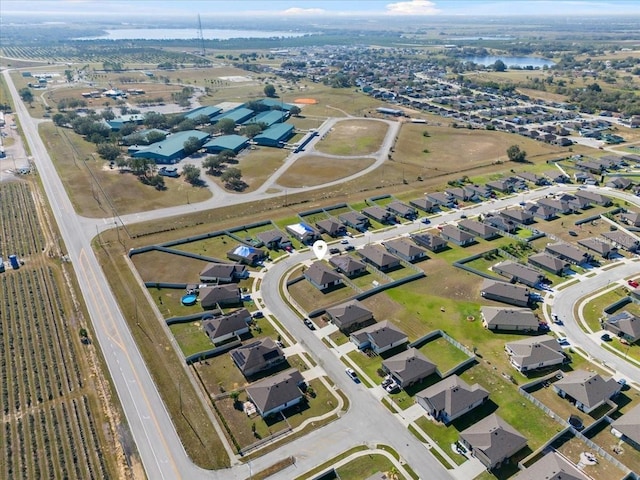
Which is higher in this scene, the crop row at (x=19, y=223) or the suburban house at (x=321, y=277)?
the crop row at (x=19, y=223)

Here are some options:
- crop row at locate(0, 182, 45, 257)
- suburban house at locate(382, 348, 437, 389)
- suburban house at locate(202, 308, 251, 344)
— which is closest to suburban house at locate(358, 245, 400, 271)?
suburban house at locate(382, 348, 437, 389)

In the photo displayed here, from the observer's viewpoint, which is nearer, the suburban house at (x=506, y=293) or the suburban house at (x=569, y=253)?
the suburban house at (x=506, y=293)

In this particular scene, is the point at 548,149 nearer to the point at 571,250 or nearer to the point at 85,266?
the point at 571,250

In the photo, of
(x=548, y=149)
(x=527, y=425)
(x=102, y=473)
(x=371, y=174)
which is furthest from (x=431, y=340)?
(x=548, y=149)

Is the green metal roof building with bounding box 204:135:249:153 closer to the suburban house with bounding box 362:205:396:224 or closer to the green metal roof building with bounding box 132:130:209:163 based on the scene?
the green metal roof building with bounding box 132:130:209:163

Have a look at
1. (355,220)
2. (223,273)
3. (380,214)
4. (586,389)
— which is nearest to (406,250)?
(355,220)

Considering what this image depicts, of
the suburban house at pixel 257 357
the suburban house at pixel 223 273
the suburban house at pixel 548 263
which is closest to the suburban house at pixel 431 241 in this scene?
the suburban house at pixel 548 263

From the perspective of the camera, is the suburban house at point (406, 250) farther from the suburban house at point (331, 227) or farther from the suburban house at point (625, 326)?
the suburban house at point (625, 326)
